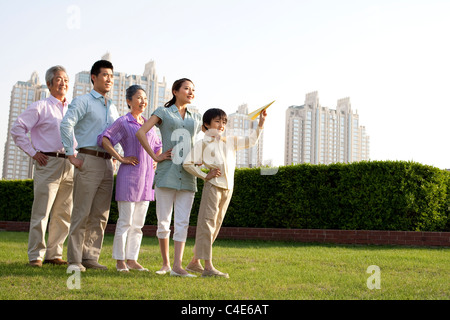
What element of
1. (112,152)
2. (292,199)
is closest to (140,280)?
(112,152)

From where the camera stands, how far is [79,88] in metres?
52.8

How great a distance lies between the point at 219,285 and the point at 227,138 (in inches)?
60.6

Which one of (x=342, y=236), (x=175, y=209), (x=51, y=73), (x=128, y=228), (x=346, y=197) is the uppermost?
(x=51, y=73)

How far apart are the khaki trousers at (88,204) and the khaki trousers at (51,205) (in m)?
0.41

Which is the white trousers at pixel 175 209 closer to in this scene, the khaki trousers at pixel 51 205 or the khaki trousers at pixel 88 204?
the khaki trousers at pixel 88 204

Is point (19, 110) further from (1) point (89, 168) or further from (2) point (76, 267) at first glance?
(2) point (76, 267)

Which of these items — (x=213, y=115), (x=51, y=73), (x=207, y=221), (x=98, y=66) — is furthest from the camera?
(x=51, y=73)

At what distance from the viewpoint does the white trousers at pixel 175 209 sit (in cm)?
450

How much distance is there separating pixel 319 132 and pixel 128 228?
66.9m

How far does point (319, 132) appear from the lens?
6950 cm

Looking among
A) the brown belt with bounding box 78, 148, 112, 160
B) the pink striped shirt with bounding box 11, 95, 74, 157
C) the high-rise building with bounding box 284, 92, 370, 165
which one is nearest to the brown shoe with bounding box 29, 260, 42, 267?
the pink striped shirt with bounding box 11, 95, 74, 157

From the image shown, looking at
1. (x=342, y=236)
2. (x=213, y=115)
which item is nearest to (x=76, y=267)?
(x=213, y=115)
